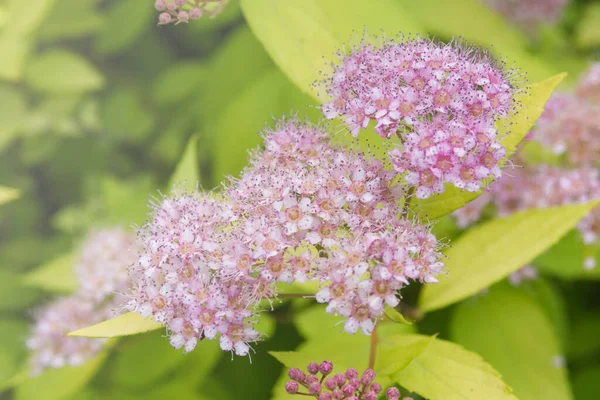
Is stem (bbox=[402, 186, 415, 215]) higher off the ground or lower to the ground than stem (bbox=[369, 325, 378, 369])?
higher

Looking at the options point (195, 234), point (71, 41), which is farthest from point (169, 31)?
point (195, 234)

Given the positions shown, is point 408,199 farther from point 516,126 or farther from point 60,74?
point 60,74

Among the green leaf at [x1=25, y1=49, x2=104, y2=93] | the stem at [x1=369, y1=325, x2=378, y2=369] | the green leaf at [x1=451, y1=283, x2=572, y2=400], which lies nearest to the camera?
the stem at [x1=369, y1=325, x2=378, y2=369]

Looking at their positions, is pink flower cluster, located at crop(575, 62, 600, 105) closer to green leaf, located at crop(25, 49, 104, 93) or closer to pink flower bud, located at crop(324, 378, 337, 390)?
pink flower bud, located at crop(324, 378, 337, 390)

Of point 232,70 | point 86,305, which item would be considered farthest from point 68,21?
point 86,305

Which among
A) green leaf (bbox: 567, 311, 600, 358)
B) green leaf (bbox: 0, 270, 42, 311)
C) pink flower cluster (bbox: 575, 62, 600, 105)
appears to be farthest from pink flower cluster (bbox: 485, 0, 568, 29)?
green leaf (bbox: 0, 270, 42, 311)
